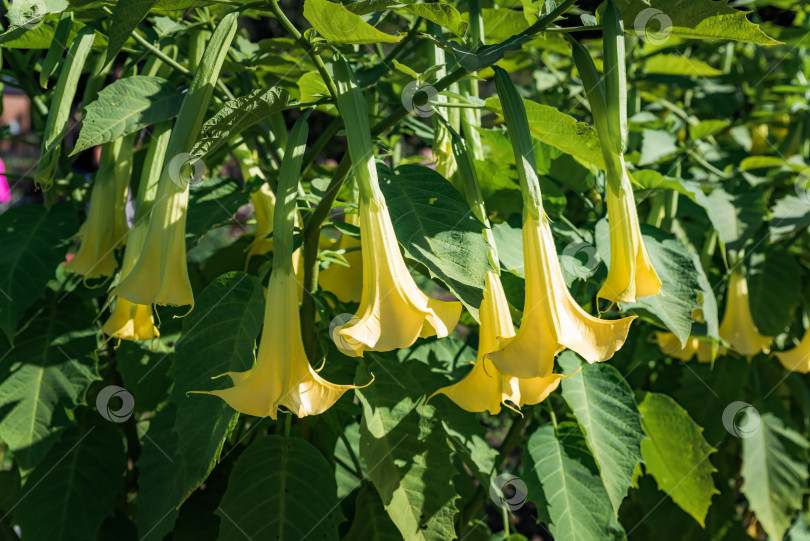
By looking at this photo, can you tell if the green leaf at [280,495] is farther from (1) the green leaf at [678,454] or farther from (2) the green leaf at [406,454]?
(1) the green leaf at [678,454]

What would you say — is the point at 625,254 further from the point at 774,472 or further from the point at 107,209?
the point at 774,472

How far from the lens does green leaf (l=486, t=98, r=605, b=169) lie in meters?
0.77

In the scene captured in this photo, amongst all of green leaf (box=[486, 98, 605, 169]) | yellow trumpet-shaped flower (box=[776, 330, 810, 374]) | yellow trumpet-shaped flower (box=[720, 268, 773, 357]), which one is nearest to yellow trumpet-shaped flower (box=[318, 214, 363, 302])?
green leaf (box=[486, 98, 605, 169])

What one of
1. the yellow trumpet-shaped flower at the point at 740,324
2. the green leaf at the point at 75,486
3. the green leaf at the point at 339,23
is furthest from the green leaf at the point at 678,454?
the green leaf at the point at 75,486

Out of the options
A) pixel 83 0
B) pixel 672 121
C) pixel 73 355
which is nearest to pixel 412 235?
pixel 83 0

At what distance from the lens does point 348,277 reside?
1.04 meters

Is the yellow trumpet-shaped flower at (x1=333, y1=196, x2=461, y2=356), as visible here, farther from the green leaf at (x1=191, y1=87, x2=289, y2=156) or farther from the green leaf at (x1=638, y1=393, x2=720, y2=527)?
the green leaf at (x1=638, y1=393, x2=720, y2=527)

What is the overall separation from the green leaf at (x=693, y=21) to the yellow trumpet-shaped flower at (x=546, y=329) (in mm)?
219

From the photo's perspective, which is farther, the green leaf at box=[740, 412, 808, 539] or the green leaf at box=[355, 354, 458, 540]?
the green leaf at box=[740, 412, 808, 539]

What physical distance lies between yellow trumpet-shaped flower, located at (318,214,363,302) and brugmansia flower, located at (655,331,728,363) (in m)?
0.60

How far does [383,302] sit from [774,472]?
50.3 inches

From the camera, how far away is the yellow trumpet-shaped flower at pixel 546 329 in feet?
2.09

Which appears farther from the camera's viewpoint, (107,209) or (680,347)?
(680,347)

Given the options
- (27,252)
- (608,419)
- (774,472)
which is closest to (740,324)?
(774,472)
